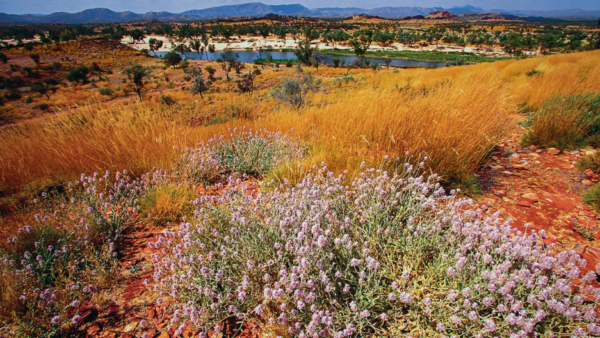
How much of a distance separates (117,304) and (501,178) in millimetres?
4690

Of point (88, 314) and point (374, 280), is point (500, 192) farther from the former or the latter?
point (88, 314)

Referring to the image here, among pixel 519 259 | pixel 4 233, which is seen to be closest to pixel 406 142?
pixel 519 259

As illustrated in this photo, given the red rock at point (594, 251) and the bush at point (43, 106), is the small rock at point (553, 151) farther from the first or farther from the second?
the bush at point (43, 106)

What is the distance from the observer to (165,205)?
2.89 meters

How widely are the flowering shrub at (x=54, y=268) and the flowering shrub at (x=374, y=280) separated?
0.60 meters

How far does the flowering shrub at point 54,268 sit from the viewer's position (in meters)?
1.70

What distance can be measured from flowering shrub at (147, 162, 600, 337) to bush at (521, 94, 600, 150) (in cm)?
339

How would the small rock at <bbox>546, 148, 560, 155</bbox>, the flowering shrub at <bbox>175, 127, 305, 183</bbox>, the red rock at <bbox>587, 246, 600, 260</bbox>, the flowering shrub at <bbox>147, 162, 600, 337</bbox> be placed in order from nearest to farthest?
the flowering shrub at <bbox>147, 162, 600, 337</bbox>
the red rock at <bbox>587, 246, 600, 260</bbox>
the flowering shrub at <bbox>175, 127, 305, 183</bbox>
the small rock at <bbox>546, 148, 560, 155</bbox>

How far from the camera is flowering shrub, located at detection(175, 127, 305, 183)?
3754mm

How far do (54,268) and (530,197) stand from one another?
502 centimetres

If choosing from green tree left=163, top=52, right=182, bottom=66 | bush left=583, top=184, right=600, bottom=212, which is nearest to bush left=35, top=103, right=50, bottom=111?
green tree left=163, top=52, right=182, bottom=66

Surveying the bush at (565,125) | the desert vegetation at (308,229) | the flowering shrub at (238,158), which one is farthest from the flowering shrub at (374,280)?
the bush at (565,125)

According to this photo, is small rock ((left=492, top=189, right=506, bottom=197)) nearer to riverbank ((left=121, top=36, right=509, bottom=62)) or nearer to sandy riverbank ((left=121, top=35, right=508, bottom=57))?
riverbank ((left=121, top=36, right=509, bottom=62))

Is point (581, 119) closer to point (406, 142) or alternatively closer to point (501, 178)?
point (501, 178)
